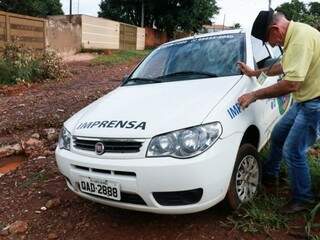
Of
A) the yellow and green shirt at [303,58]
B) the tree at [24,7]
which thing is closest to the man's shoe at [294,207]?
the yellow and green shirt at [303,58]

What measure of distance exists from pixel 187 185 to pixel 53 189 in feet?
6.78

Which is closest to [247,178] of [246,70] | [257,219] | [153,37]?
[257,219]

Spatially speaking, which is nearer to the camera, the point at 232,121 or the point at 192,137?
the point at 192,137

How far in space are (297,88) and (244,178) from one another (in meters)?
0.87

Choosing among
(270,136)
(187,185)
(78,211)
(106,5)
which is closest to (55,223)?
(78,211)

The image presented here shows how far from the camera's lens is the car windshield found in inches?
167

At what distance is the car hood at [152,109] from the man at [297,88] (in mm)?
361

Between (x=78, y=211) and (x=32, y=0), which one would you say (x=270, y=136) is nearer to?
(x=78, y=211)

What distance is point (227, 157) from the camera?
10.7 feet

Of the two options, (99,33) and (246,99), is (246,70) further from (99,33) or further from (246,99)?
(99,33)

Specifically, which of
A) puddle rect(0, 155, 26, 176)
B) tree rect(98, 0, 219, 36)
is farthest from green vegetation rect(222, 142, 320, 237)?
tree rect(98, 0, 219, 36)

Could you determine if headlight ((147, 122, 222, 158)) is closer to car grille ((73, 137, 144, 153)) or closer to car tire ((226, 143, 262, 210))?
car grille ((73, 137, 144, 153))

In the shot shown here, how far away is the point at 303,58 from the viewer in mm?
3283

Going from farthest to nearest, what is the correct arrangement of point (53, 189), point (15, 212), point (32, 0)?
point (32, 0), point (53, 189), point (15, 212)
